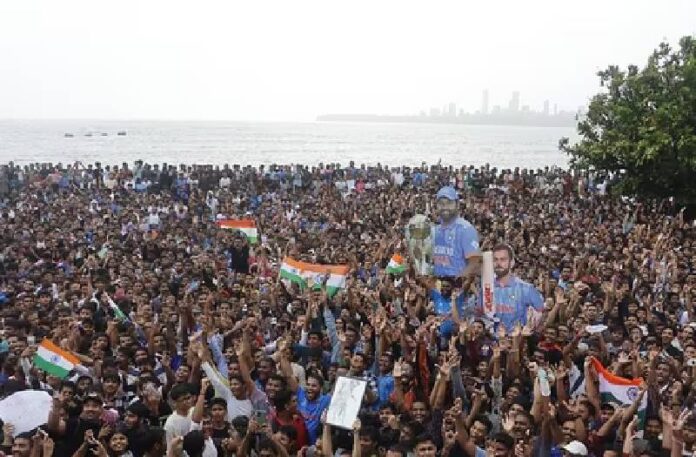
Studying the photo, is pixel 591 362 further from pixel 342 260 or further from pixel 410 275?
pixel 342 260

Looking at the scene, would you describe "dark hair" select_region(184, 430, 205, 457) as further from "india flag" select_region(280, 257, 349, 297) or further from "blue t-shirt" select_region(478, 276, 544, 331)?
"india flag" select_region(280, 257, 349, 297)

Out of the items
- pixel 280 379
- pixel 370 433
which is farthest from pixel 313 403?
pixel 370 433

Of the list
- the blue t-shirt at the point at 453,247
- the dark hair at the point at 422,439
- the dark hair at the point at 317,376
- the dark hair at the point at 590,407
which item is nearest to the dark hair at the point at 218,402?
the dark hair at the point at 317,376

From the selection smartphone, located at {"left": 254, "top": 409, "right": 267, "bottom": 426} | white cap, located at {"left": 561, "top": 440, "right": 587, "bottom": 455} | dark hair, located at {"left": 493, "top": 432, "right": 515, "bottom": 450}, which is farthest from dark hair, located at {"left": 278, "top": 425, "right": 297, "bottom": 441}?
white cap, located at {"left": 561, "top": 440, "right": 587, "bottom": 455}

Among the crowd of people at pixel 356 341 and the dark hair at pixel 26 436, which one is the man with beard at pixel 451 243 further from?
the dark hair at pixel 26 436

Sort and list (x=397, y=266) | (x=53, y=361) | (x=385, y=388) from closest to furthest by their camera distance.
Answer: (x=385, y=388)
(x=53, y=361)
(x=397, y=266)

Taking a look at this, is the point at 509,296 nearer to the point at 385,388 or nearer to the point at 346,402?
Answer: the point at 385,388

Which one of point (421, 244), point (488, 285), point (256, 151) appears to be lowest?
point (256, 151)
